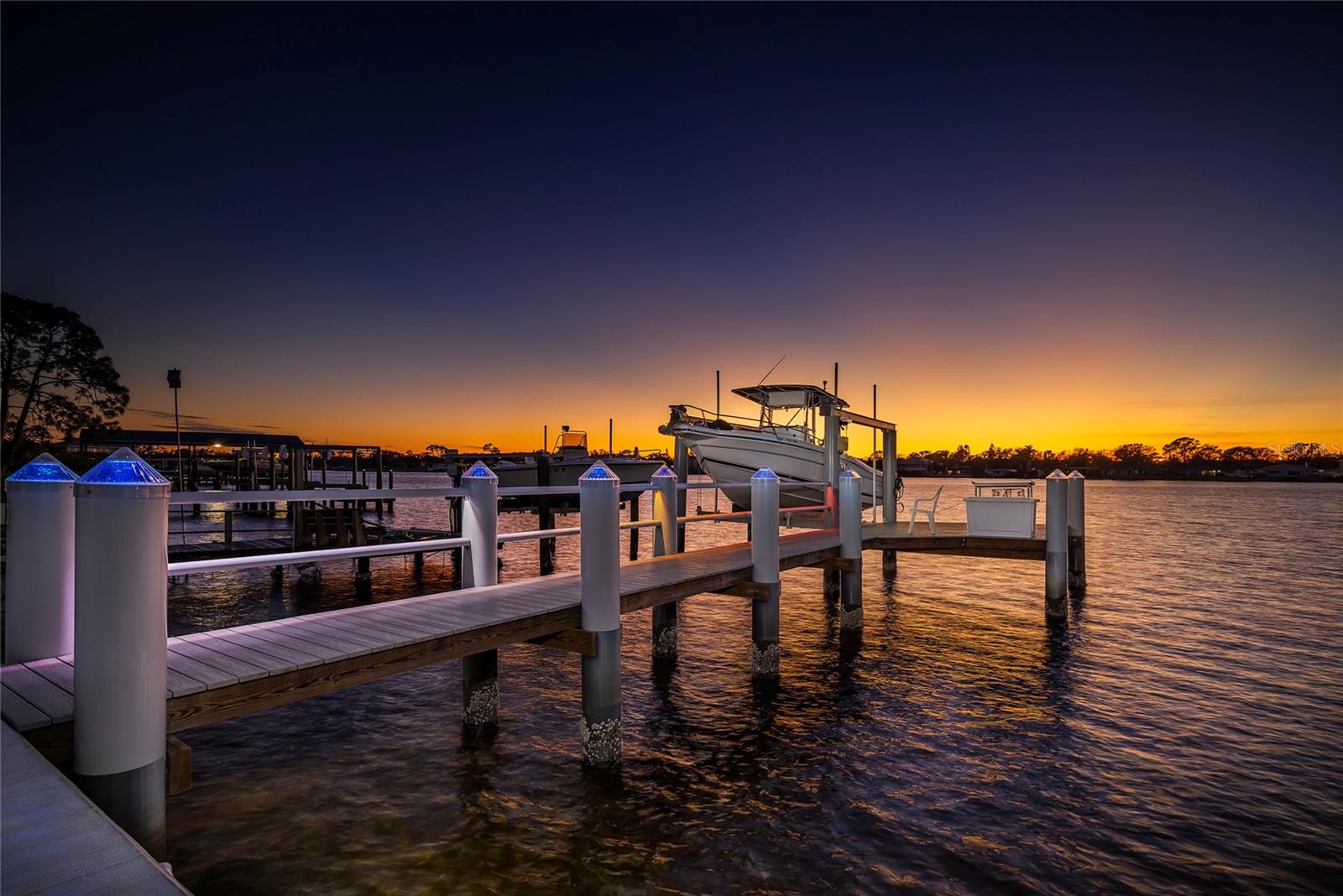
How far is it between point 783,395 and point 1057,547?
13.7 m

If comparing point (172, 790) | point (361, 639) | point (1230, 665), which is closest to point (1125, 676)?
point (1230, 665)

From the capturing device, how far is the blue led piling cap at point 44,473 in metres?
3.67

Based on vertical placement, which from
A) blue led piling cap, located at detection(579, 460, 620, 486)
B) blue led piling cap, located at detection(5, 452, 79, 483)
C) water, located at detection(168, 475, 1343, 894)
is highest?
blue led piling cap, located at detection(5, 452, 79, 483)

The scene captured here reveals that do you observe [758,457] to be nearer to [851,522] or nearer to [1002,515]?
[1002,515]

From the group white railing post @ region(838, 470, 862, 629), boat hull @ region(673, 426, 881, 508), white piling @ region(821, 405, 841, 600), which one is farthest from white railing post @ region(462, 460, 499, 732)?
boat hull @ region(673, 426, 881, 508)

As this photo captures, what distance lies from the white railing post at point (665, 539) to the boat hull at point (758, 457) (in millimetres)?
13171

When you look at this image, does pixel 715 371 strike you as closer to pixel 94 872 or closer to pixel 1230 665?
pixel 1230 665

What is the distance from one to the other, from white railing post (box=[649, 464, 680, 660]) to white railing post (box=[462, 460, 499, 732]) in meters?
2.33

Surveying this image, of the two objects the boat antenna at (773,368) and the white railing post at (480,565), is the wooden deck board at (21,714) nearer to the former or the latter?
the white railing post at (480,565)

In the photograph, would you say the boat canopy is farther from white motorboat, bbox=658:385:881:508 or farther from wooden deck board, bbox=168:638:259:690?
wooden deck board, bbox=168:638:259:690

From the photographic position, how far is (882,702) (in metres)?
8.59

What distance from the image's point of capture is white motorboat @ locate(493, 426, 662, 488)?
36.4m

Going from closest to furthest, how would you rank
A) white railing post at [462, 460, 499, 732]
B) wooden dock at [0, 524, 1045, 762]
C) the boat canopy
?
1. wooden dock at [0, 524, 1045, 762]
2. white railing post at [462, 460, 499, 732]
3. the boat canopy

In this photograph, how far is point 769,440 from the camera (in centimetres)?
2450
